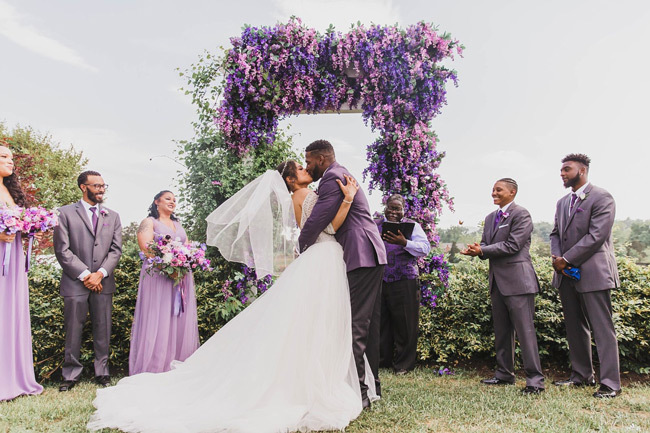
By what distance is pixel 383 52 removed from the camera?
722 cm

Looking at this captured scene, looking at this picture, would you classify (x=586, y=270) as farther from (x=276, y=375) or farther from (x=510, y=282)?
(x=276, y=375)

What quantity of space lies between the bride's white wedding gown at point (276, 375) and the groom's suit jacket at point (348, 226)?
0.39 ft

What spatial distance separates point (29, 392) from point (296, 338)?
3332 mm

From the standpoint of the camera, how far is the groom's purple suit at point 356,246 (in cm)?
392

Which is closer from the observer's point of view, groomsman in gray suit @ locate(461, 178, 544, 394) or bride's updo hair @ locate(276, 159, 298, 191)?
bride's updo hair @ locate(276, 159, 298, 191)

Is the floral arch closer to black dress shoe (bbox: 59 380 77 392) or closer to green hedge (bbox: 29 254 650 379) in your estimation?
green hedge (bbox: 29 254 650 379)

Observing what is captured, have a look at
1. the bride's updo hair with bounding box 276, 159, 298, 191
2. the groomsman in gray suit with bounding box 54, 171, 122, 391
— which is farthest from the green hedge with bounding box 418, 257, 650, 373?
the groomsman in gray suit with bounding box 54, 171, 122, 391

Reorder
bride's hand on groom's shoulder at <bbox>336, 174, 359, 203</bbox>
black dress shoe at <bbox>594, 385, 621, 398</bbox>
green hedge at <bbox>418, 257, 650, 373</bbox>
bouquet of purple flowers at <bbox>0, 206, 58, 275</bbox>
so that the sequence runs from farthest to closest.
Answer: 1. green hedge at <bbox>418, 257, 650, 373</bbox>
2. bouquet of purple flowers at <bbox>0, 206, 58, 275</bbox>
3. black dress shoe at <bbox>594, 385, 621, 398</bbox>
4. bride's hand on groom's shoulder at <bbox>336, 174, 359, 203</bbox>

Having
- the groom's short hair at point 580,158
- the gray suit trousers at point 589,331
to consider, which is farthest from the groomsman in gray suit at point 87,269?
the groom's short hair at point 580,158

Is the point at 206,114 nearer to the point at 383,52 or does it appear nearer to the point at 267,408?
the point at 383,52

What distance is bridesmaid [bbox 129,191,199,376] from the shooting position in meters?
5.41

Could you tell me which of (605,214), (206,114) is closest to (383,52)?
(206,114)

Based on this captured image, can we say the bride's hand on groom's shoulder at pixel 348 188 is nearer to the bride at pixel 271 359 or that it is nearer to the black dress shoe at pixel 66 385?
the bride at pixel 271 359

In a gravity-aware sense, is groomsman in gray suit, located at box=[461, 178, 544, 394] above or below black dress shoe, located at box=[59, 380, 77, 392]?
above
